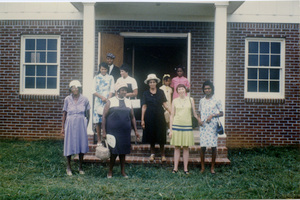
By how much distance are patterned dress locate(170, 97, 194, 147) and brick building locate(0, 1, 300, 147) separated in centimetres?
211

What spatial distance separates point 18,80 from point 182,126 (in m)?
4.57

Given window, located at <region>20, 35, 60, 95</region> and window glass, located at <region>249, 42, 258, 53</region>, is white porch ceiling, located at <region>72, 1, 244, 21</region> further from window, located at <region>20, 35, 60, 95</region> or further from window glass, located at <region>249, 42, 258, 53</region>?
window, located at <region>20, 35, 60, 95</region>

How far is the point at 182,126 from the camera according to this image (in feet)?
14.1

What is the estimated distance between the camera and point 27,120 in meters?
6.28

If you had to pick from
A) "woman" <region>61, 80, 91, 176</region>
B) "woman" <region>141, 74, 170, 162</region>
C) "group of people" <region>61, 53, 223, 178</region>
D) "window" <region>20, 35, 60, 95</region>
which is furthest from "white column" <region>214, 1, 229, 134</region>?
"window" <region>20, 35, 60, 95</region>

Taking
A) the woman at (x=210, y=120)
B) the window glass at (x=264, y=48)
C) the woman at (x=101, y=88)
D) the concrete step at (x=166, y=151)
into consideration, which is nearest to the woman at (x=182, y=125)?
the woman at (x=210, y=120)

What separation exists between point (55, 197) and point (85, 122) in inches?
53.7

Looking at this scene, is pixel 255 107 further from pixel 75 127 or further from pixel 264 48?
pixel 75 127

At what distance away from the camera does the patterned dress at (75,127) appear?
13.8ft

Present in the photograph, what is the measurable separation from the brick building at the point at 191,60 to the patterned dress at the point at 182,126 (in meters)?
2.11

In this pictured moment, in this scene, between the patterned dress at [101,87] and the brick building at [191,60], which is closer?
the patterned dress at [101,87]

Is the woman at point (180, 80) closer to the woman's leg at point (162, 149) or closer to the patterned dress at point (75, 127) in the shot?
the woman's leg at point (162, 149)

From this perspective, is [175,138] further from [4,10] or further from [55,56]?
[4,10]

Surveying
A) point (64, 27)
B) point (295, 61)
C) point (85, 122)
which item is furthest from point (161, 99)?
point (295, 61)
